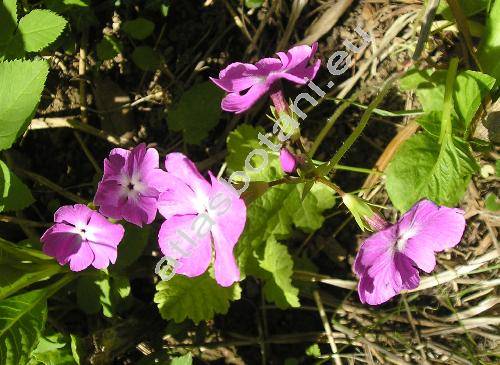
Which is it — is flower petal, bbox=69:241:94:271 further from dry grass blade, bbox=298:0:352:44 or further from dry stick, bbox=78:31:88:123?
dry grass blade, bbox=298:0:352:44

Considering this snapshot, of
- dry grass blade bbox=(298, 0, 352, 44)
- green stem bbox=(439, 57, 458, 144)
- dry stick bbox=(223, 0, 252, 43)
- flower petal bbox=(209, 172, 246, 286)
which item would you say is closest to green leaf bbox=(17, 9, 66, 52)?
dry stick bbox=(223, 0, 252, 43)

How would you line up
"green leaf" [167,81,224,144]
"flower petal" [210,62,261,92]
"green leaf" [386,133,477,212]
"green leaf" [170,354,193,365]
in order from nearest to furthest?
"flower petal" [210,62,261,92], "green leaf" [386,133,477,212], "green leaf" [170,354,193,365], "green leaf" [167,81,224,144]

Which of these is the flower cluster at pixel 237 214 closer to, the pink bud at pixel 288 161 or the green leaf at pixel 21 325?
the pink bud at pixel 288 161

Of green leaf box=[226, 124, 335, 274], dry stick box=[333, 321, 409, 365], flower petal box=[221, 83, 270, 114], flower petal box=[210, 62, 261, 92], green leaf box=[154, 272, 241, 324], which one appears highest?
flower petal box=[210, 62, 261, 92]

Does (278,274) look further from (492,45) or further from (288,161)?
(492,45)

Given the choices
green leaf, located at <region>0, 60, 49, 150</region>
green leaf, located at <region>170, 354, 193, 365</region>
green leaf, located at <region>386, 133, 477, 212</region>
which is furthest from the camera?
green leaf, located at <region>170, 354, 193, 365</region>

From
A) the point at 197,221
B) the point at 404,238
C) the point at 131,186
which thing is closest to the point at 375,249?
the point at 404,238
